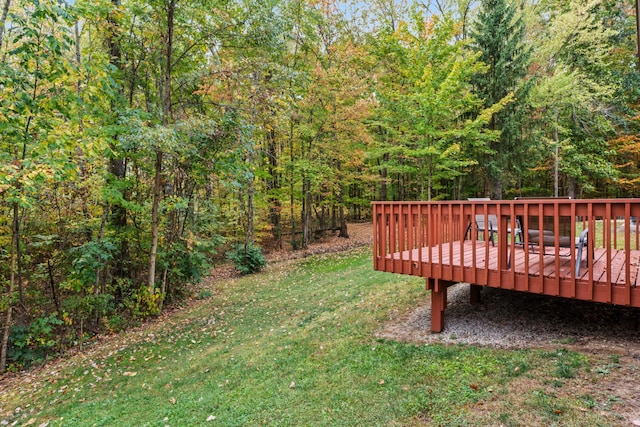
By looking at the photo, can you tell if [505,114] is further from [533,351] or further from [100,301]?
[100,301]

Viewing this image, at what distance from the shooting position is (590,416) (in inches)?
81.4

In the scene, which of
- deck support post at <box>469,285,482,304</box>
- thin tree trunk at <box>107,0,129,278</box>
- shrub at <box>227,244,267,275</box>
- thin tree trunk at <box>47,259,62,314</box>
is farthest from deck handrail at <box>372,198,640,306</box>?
shrub at <box>227,244,267,275</box>

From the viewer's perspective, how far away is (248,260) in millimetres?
10672

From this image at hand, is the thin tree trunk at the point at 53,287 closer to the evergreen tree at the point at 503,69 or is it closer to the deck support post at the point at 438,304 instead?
the deck support post at the point at 438,304

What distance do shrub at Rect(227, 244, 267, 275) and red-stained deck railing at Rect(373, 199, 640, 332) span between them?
702 centimetres

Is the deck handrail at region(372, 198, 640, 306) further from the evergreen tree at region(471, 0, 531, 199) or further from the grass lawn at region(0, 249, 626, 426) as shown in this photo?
the evergreen tree at region(471, 0, 531, 199)

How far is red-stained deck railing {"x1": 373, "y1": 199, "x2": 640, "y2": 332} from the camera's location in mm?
2789

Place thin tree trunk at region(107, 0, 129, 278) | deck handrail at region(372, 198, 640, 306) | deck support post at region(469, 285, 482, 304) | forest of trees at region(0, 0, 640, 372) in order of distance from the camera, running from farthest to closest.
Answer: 1. thin tree trunk at region(107, 0, 129, 278)
2. forest of trees at region(0, 0, 640, 372)
3. deck support post at region(469, 285, 482, 304)
4. deck handrail at region(372, 198, 640, 306)

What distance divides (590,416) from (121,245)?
27.0 ft

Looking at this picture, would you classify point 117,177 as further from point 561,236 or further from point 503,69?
point 503,69

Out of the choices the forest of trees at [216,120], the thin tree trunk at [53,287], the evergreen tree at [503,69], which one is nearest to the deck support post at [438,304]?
the forest of trees at [216,120]

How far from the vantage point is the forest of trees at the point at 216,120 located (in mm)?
5250

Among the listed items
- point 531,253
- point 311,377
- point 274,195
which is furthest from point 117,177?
point 531,253

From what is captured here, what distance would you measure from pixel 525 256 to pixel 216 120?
6.25 m
